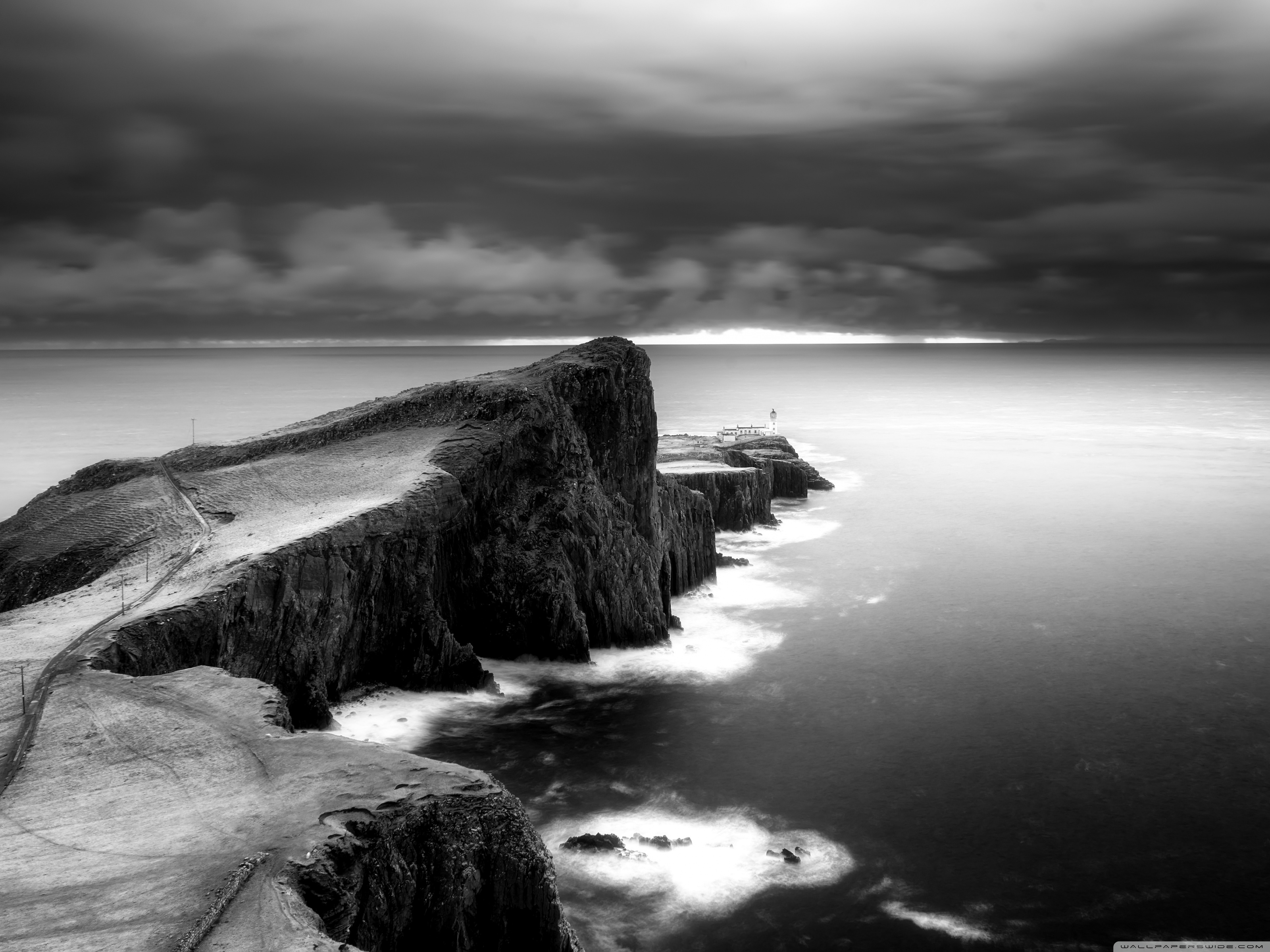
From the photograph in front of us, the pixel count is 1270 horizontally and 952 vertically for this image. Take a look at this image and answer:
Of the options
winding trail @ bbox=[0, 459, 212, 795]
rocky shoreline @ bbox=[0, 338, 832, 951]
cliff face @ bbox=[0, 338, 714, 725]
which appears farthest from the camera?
cliff face @ bbox=[0, 338, 714, 725]

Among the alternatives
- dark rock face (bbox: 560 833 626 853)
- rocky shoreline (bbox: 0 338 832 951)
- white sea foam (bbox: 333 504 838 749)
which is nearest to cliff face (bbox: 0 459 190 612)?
rocky shoreline (bbox: 0 338 832 951)

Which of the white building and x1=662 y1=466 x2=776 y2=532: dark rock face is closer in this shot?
x1=662 y1=466 x2=776 y2=532: dark rock face

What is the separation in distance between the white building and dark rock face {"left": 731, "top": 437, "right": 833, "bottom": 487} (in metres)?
3.23

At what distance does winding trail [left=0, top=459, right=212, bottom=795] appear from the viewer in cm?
2166

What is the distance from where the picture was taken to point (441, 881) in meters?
20.3

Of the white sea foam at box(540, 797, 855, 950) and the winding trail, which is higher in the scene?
the winding trail

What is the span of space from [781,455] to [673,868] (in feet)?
276

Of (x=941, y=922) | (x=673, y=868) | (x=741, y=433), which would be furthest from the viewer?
(x=741, y=433)

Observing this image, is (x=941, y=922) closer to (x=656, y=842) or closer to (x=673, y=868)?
(x=673, y=868)

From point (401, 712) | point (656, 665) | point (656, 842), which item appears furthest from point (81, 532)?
point (656, 842)

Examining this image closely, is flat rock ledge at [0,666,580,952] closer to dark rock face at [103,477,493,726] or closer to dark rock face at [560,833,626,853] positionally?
dark rock face at [103,477,493,726]

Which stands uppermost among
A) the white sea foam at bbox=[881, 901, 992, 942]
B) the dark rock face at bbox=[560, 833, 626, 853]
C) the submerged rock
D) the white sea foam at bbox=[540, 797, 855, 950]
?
the dark rock face at bbox=[560, 833, 626, 853]

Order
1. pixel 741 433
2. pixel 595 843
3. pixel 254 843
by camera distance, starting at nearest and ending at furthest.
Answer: pixel 254 843 < pixel 595 843 < pixel 741 433

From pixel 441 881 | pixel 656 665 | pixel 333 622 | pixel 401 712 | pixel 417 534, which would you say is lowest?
pixel 656 665
